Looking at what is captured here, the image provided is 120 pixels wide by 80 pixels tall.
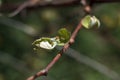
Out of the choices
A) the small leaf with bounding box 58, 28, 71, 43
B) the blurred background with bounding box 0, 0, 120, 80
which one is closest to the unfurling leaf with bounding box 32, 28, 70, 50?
the small leaf with bounding box 58, 28, 71, 43

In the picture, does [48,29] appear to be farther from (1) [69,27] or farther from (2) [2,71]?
(2) [2,71]

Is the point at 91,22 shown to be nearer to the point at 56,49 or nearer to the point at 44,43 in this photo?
the point at 44,43

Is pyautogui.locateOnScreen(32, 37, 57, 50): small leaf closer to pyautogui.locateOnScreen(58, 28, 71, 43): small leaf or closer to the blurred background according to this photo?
pyautogui.locateOnScreen(58, 28, 71, 43): small leaf

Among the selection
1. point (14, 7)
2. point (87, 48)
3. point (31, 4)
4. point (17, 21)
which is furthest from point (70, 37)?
point (87, 48)

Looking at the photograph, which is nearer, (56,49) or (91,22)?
(91,22)

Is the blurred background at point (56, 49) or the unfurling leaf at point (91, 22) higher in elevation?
the unfurling leaf at point (91, 22)

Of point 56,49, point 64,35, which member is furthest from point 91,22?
point 56,49

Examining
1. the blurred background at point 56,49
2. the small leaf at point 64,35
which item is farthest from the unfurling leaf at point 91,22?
the blurred background at point 56,49

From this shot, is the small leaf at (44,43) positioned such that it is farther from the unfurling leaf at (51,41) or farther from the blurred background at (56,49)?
the blurred background at (56,49)
